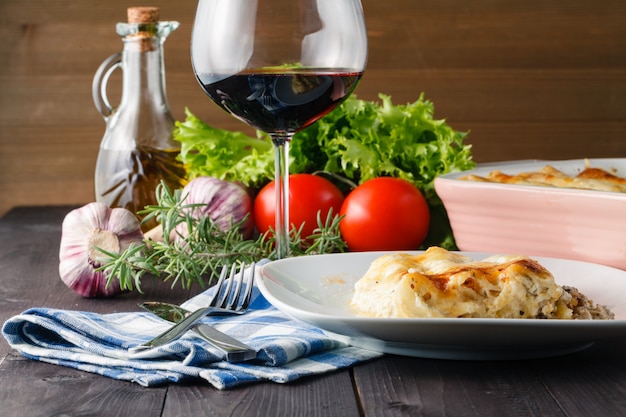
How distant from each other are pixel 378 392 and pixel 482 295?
12 cm

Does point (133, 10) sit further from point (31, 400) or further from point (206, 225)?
point (31, 400)

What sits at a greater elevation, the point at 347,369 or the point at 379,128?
the point at 379,128

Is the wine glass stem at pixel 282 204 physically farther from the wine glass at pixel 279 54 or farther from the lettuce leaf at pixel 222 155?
the lettuce leaf at pixel 222 155

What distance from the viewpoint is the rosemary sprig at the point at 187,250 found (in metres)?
1.01

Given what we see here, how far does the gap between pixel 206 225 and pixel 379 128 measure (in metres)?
0.38

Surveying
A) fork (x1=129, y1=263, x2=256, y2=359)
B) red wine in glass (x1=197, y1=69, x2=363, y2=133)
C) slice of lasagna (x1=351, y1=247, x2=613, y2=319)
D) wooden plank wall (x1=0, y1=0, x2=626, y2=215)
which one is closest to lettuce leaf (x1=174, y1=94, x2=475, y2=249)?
red wine in glass (x1=197, y1=69, x2=363, y2=133)

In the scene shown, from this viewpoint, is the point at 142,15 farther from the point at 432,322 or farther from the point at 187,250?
the point at 432,322

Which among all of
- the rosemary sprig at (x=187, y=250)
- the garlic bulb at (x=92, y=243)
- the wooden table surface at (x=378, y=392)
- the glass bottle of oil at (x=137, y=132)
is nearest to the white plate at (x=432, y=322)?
the wooden table surface at (x=378, y=392)

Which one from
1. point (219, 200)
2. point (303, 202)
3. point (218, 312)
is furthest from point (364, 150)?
point (218, 312)

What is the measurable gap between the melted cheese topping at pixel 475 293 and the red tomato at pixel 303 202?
0.49 metres

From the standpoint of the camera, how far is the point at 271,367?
706 millimetres

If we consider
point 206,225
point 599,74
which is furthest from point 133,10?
point 599,74

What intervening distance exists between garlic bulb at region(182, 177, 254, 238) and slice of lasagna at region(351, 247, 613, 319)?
469 millimetres

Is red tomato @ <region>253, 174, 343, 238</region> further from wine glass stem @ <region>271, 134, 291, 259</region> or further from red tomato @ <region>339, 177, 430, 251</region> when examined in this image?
wine glass stem @ <region>271, 134, 291, 259</region>
